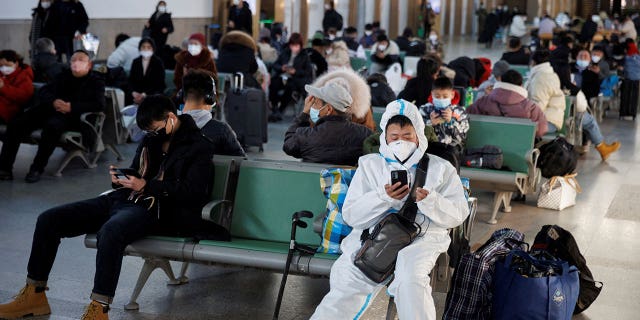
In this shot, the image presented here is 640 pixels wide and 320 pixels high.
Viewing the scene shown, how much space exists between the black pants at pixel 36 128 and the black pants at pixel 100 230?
3.78 m

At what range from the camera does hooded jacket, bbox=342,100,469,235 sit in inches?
183

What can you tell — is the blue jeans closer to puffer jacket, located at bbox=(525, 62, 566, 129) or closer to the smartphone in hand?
puffer jacket, located at bbox=(525, 62, 566, 129)

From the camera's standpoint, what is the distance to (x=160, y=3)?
64.0ft

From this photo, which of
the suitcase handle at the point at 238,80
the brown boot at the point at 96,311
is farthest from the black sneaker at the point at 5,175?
the brown boot at the point at 96,311

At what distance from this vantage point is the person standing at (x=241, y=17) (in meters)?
22.0

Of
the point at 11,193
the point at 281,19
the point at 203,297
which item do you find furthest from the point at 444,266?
the point at 281,19

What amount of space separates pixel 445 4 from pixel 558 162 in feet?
125

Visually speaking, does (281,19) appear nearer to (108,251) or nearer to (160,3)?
(160,3)

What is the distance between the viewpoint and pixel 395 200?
15.2 feet

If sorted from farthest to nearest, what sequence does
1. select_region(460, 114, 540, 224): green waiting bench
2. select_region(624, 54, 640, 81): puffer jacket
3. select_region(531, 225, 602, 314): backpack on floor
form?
select_region(624, 54, 640, 81): puffer jacket, select_region(460, 114, 540, 224): green waiting bench, select_region(531, 225, 602, 314): backpack on floor

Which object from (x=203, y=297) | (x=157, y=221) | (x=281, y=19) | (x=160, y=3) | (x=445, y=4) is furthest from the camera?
(x=445, y=4)

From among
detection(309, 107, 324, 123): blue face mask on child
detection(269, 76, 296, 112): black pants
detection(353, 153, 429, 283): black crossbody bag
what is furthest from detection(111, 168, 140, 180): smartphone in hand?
detection(269, 76, 296, 112): black pants

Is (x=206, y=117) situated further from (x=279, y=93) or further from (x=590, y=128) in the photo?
(x=279, y=93)

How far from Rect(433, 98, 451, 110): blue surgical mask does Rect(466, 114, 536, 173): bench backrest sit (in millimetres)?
561
